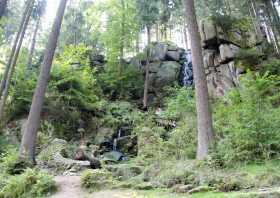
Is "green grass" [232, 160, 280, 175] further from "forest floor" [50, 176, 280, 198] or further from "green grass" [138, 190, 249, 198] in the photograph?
"green grass" [138, 190, 249, 198]

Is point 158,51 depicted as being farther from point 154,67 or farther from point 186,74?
point 186,74

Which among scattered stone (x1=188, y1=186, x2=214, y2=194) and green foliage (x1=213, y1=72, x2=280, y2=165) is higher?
green foliage (x1=213, y1=72, x2=280, y2=165)

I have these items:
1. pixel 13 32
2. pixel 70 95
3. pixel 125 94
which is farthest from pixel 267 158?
pixel 13 32

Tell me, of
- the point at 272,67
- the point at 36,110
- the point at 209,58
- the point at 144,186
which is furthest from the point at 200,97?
the point at 209,58

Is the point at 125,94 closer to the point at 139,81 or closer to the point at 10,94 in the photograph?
the point at 139,81

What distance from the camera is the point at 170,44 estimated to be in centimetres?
2802

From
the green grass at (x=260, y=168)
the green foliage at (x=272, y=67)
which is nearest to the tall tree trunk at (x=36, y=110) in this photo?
the green grass at (x=260, y=168)

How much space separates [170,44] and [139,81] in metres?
5.68

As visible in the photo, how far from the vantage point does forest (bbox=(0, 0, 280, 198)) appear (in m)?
8.41

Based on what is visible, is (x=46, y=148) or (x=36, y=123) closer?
(x=36, y=123)

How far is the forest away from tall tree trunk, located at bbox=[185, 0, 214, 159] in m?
0.03

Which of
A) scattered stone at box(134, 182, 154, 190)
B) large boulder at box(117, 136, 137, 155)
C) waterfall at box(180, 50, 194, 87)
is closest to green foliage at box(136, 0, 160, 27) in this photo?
waterfall at box(180, 50, 194, 87)

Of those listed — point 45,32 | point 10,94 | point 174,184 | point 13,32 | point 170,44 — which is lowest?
point 174,184

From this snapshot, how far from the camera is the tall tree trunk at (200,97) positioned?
9.47 m
